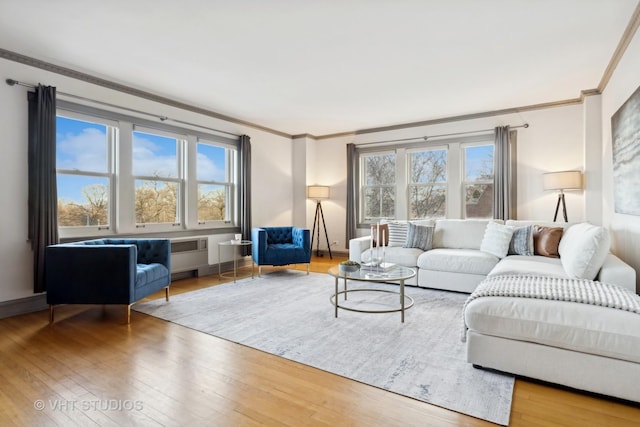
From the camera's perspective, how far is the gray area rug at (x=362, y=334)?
2.05 metres

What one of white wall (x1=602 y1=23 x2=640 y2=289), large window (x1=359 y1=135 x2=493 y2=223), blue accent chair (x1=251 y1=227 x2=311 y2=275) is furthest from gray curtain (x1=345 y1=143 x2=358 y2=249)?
white wall (x1=602 y1=23 x2=640 y2=289)

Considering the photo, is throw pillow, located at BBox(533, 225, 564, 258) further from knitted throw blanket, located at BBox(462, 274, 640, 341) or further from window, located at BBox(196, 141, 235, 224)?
window, located at BBox(196, 141, 235, 224)

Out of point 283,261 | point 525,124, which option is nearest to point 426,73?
point 525,124

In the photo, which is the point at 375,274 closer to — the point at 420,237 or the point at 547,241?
the point at 420,237

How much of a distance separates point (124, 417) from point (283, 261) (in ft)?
11.6

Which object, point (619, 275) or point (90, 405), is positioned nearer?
point (90, 405)

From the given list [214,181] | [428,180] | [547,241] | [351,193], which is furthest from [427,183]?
[214,181]

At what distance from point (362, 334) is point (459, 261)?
1.94 m

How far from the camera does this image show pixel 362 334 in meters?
2.88

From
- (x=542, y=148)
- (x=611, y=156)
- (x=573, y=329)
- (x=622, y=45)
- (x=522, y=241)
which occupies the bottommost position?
(x=573, y=329)

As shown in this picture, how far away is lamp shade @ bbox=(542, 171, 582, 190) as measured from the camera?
4.66 meters

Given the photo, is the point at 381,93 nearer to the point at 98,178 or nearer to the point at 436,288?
the point at 436,288

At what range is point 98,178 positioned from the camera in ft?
14.1

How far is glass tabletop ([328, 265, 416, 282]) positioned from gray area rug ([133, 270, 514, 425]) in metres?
0.41
